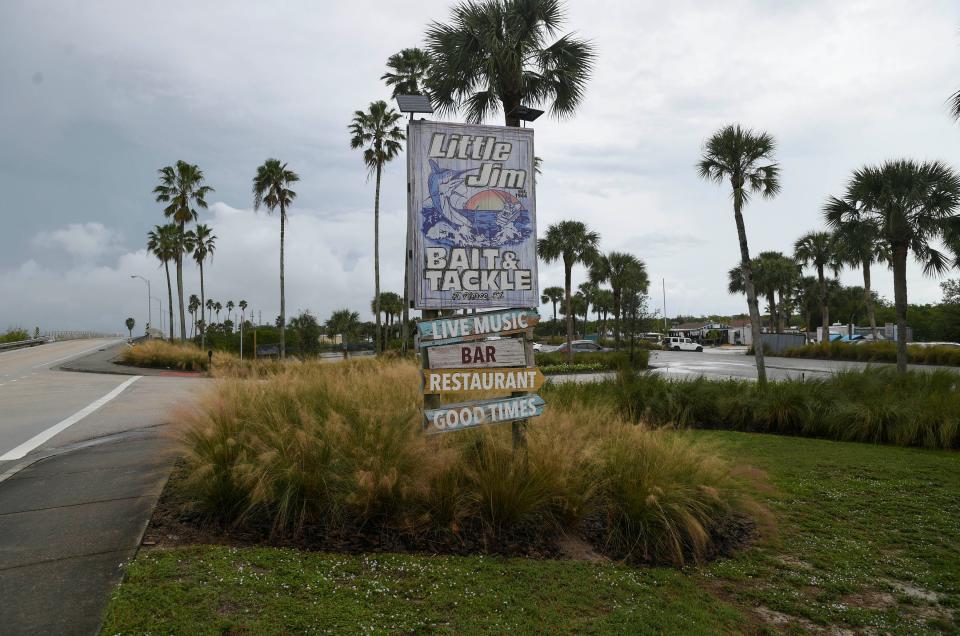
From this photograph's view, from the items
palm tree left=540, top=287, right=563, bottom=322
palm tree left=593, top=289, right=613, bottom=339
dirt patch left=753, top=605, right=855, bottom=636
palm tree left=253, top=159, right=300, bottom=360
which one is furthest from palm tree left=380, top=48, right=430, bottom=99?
palm tree left=540, top=287, right=563, bottom=322

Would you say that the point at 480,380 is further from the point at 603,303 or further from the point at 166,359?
the point at 603,303

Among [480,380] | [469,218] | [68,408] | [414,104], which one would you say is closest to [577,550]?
[480,380]

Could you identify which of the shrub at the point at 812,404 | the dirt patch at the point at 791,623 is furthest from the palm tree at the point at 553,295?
the dirt patch at the point at 791,623

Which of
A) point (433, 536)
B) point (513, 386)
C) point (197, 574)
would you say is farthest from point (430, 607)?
point (513, 386)

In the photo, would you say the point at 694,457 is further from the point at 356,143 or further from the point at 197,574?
the point at 356,143

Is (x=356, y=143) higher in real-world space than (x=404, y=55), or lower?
lower

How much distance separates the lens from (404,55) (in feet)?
103

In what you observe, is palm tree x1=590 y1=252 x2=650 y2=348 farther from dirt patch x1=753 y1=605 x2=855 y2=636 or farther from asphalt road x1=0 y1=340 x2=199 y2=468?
dirt patch x1=753 y1=605 x2=855 y2=636

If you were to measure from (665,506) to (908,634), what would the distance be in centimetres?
166

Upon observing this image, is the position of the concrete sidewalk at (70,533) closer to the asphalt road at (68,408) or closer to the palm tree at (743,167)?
the asphalt road at (68,408)

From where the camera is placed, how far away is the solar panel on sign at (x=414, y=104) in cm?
586

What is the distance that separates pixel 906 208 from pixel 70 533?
24.2 meters

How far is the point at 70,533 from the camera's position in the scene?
445 cm

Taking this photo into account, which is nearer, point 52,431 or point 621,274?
point 52,431
